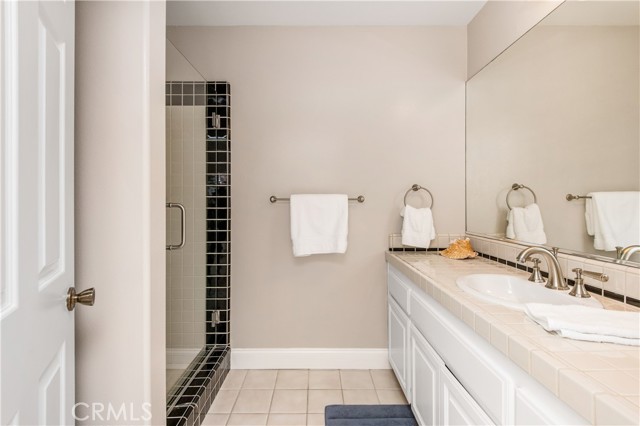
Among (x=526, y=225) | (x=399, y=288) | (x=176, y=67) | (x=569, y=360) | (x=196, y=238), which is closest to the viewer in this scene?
(x=569, y=360)

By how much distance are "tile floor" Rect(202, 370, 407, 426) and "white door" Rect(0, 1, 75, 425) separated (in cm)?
115

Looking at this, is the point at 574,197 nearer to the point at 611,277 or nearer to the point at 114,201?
the point at 611,277

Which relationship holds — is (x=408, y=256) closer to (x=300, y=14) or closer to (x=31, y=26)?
(x=300, y=14)

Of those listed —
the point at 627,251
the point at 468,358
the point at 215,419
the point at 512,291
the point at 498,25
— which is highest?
the point at 498,25

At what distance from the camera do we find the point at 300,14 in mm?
2432

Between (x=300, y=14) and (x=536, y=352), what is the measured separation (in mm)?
2344

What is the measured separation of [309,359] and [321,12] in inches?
91.6

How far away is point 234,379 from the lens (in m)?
2.44

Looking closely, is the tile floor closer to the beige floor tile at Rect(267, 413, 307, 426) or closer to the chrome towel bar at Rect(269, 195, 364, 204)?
the beige floor tile at Rect(267, 413, 307, 426)

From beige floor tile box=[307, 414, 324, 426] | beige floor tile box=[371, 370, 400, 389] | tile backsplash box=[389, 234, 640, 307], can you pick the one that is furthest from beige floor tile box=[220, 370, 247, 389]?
tile backsplash box=[389, 234, 640, 307]

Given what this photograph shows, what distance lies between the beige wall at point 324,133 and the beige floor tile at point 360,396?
42cm

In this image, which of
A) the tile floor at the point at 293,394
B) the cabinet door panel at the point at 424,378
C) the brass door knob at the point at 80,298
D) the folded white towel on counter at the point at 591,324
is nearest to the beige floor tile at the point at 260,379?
the tile floor at the point at 293,394

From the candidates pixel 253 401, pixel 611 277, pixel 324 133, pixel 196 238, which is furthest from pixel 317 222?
pixel 611 277

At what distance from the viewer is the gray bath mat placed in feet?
6.22
